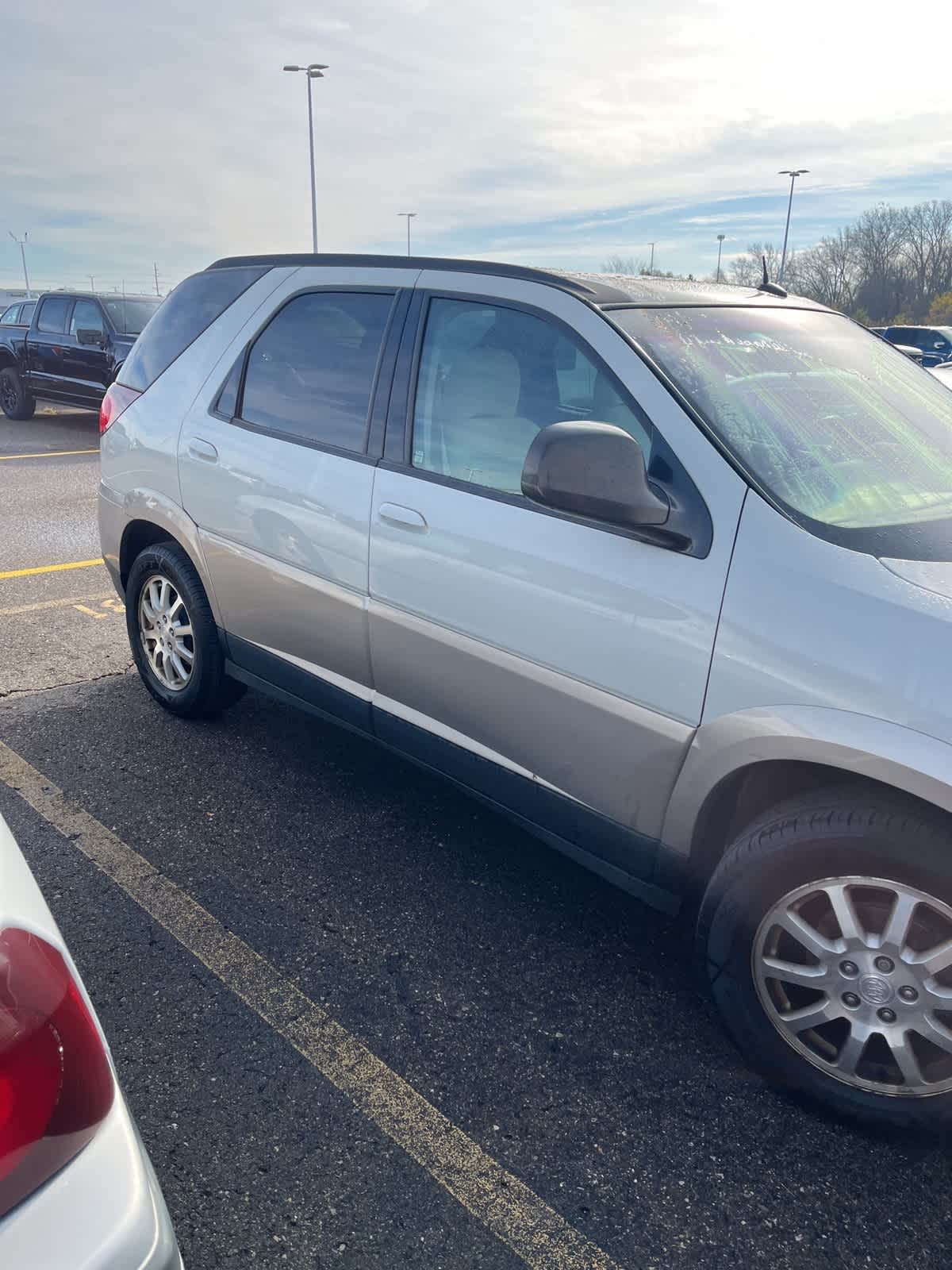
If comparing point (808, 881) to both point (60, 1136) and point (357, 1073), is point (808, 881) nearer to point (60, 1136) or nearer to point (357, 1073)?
point (357, 1073)

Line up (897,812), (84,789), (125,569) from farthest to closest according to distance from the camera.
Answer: (125,569) → (84,789) → (897,812)

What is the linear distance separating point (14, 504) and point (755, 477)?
8130mm

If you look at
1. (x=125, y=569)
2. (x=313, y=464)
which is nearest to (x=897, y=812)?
(x=313, y=464)

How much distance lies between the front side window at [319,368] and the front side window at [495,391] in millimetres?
244

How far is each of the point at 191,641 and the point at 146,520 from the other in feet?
1.68

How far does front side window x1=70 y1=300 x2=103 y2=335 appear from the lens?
45.2ft

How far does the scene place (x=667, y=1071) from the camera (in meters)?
2.45

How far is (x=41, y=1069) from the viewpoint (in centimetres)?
123

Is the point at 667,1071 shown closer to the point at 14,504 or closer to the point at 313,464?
the point at 313,464

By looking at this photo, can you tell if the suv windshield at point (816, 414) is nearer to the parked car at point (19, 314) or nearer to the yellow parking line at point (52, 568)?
the yellow parking line at point (52, 568)

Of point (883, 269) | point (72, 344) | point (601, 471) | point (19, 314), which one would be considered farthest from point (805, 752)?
point (883, 269)

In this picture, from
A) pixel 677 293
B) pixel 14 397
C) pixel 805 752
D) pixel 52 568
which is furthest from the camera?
pixel 14 397

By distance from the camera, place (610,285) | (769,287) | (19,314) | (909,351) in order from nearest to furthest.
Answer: (610,285) → (769,287) → (909,351) → (19,314)

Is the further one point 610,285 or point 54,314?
point 54,314
